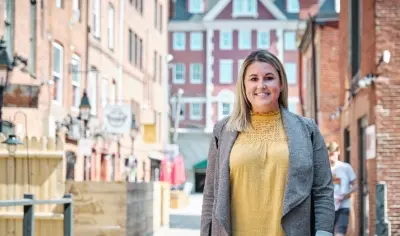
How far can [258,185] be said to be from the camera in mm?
4055

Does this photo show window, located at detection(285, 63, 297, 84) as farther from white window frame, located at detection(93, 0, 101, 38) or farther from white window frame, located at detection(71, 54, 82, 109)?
white window frame, located at detection(71, 54, 82, 109)

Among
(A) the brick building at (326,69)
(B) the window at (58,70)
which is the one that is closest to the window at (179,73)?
(A) the brick building at (326,69)

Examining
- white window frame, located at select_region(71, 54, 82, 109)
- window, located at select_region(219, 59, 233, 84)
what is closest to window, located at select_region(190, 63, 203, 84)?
window, located at select_region(219, 59, 233, 84)

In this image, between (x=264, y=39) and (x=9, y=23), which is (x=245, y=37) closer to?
(x=264, y=39)

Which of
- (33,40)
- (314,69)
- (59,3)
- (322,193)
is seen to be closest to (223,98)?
(314,69)

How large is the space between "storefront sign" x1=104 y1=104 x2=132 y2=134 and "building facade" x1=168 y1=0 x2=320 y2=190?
3968 cm

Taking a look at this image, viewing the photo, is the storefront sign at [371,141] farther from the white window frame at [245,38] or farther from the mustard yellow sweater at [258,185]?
the white window frame at [245,38]

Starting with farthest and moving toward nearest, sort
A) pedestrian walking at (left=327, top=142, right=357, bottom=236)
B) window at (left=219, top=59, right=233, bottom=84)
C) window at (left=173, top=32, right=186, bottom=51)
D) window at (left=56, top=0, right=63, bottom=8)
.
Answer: window at (left=173, top=32, right=186, bottom=51)
window at (left=219, top=59, right=233, bottom=84)
window at (left=56, top=0, right=63, bottom=8)
pedestrian walking at (left=327, top=142, right=357, bottom=236)

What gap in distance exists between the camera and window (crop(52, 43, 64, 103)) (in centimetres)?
2323

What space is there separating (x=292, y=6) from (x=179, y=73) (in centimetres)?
1001

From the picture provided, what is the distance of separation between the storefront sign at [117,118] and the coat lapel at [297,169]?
2239 centimetres

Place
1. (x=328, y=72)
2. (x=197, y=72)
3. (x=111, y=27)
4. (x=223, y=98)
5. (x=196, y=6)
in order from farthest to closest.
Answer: (x=196, y=6)
(x=197, y=72)
(x=223, y=98)
(x=111, y=27)
(x=328, y=72)

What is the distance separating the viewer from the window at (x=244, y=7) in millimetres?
67438

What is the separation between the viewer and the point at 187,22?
6869 cm
